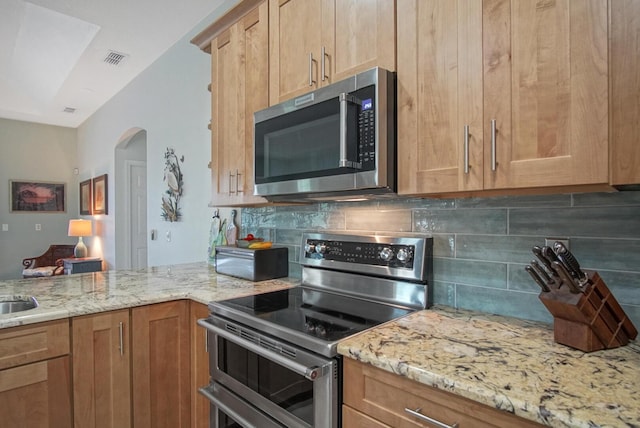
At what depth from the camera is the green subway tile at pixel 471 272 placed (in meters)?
1.25

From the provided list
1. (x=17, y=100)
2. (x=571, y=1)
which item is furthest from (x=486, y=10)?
(x=17, y=100)

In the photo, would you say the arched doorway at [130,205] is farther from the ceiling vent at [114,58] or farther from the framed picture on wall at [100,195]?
the ceiling vent at [114,58]

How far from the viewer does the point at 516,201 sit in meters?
1.22

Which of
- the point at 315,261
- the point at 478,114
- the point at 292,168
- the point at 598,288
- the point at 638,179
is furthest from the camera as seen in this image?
the point at 315,261

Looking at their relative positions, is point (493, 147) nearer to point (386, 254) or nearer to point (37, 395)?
point (386, 254)

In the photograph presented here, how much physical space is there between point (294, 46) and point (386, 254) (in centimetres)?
102

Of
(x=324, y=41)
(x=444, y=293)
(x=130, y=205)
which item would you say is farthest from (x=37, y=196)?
(x=444, y=293)

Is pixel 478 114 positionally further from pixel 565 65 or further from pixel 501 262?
pixel 501 262

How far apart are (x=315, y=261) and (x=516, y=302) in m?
0.89

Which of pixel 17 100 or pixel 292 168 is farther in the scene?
pixel 17 100

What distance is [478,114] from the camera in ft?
3.40

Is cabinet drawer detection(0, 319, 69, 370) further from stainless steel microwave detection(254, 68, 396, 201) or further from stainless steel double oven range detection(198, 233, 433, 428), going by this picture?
stainless steel microwave detection(254, 68, 396, 201)

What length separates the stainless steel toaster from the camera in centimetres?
195

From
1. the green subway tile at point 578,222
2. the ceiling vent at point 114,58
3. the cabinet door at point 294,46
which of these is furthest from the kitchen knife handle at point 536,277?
the ceiling vent at point 114,58
